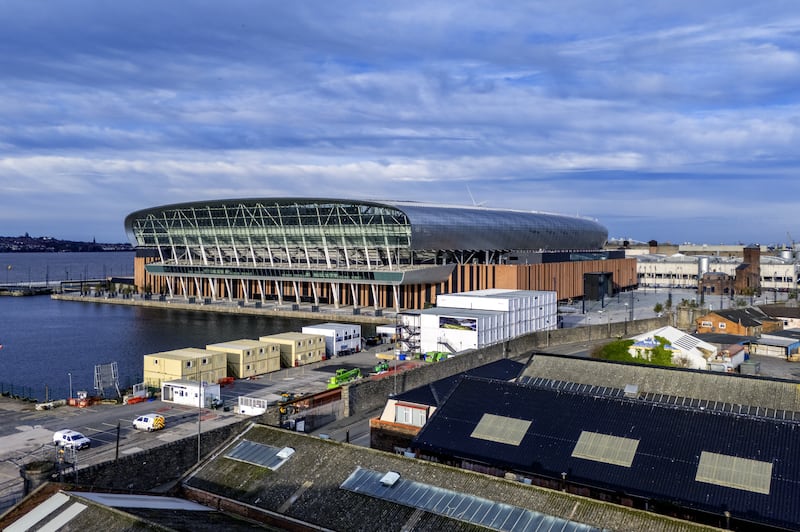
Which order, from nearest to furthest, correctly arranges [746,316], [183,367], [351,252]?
[183,367], [746,316], [351,252]

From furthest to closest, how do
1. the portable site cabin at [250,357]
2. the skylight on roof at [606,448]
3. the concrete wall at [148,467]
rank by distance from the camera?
the portable site cabin at [250,357] → the concrete wall at [148,467] → the skylight on roof at [606,448]

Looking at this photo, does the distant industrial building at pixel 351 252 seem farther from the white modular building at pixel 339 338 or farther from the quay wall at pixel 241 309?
→ the white modular building at pixel 339 338

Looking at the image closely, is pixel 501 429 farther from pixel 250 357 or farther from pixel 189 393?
pixel 250 357

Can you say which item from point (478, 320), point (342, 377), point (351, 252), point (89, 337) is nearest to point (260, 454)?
point (342, 377)

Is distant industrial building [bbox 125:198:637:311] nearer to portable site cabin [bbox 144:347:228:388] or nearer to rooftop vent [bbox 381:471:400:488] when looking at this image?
portable site cabin [bbox 144:347:228:388]

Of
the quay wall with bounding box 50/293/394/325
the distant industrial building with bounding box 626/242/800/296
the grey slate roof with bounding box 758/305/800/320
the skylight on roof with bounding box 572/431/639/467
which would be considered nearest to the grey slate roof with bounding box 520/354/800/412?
the skylight on roof with bounding box 572/431/639/467

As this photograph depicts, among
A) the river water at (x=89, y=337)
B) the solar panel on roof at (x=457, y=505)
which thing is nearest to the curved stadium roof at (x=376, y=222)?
the river water at (x=89, y=337)
